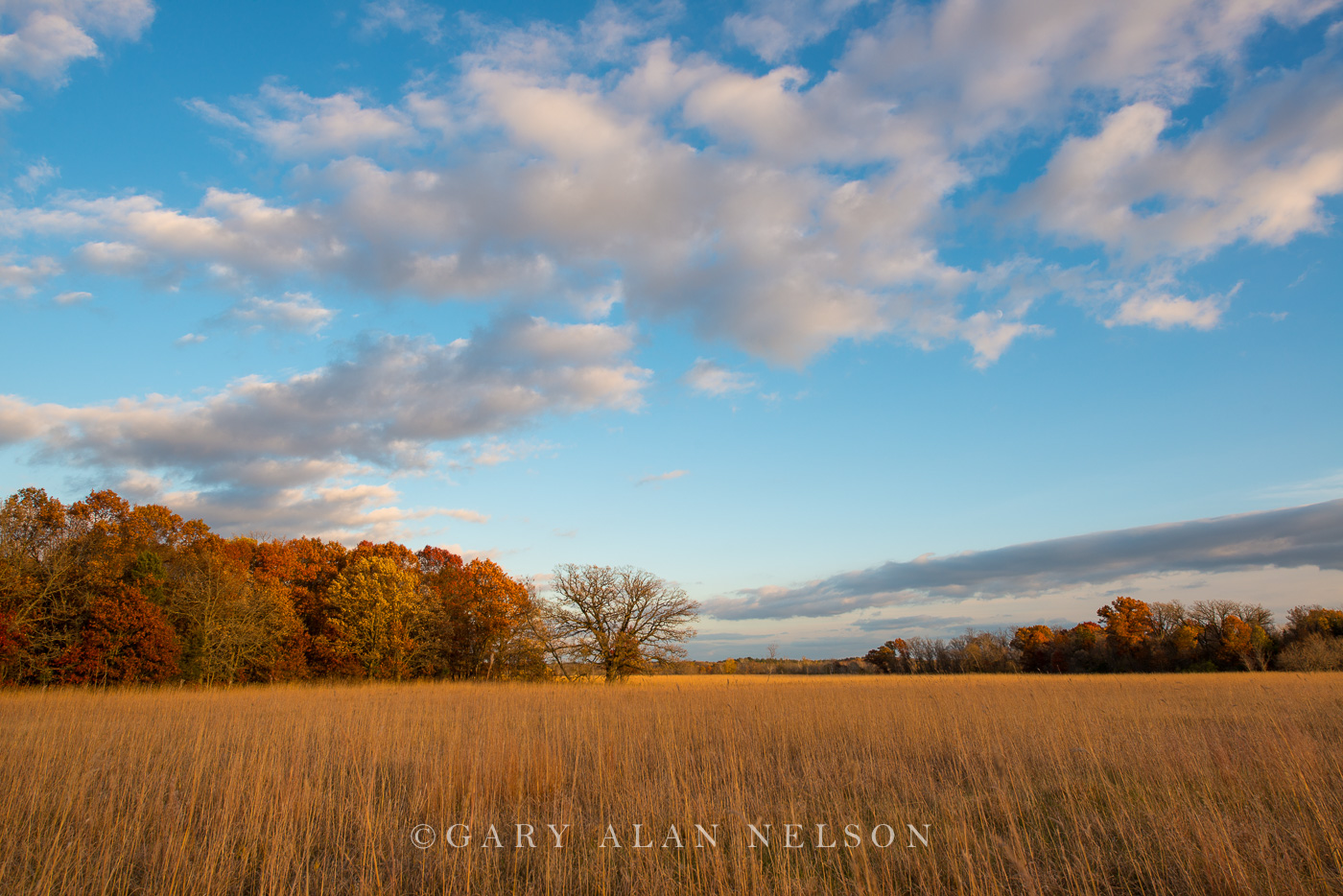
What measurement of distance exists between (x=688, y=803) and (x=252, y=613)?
98.9 ft

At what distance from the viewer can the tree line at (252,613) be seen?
23.1 m

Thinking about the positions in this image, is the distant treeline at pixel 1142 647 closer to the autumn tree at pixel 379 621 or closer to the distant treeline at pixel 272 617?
the distant treeline at pixel 272 617

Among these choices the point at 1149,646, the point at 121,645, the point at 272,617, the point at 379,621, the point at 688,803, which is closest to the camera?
the point at 688,803

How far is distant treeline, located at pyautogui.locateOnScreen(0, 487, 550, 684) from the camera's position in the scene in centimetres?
2288

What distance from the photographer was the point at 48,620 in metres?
23.6

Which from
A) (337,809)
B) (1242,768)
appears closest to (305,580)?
(337,809)

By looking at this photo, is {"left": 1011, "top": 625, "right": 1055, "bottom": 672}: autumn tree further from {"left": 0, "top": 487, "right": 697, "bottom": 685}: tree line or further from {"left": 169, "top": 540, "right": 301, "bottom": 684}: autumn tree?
{"left": 169, "top": 540, "right": 301, "bottom": 684}: autumn tree

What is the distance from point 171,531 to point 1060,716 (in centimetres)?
4989

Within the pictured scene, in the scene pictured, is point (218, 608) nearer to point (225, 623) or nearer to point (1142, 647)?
point (225, 623)

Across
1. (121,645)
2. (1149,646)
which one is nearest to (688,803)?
(121,645)

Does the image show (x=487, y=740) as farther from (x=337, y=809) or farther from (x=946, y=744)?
(x=946, y=744)

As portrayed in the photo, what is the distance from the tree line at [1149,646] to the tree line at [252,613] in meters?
40.6

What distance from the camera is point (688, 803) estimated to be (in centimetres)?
510

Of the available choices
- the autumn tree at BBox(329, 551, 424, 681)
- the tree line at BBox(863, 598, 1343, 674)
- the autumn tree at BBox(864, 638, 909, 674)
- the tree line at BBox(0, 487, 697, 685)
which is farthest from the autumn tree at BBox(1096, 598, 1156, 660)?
the autumn tree at BBox(329, 551, 424, 681)
